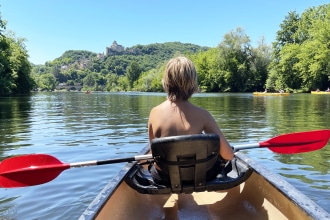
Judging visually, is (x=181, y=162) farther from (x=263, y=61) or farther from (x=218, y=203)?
(x=263, y=61)

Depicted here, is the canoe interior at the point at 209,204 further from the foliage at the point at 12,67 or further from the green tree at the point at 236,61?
the green tree at the point at 236,61

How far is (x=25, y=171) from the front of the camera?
3656mm

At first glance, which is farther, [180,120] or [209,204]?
[209,204]

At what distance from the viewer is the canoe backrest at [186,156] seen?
2.72 meters

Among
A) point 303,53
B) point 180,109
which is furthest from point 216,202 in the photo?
point 303,53

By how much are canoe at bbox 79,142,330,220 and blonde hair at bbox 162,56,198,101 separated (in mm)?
1026

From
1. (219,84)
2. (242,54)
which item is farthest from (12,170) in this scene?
(219,84)

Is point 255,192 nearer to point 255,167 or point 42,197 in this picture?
point 255,167

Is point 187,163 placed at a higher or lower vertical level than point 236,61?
lower

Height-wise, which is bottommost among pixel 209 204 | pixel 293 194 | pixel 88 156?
pixel 88 156

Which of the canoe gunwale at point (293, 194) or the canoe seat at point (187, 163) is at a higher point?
the canoe seat at point (187, 163)

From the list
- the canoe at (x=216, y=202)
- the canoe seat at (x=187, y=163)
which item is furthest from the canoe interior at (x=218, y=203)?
the canoe seat at (x=187, y=163)

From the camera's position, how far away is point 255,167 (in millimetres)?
3734

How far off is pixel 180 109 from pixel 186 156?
1.40ft
